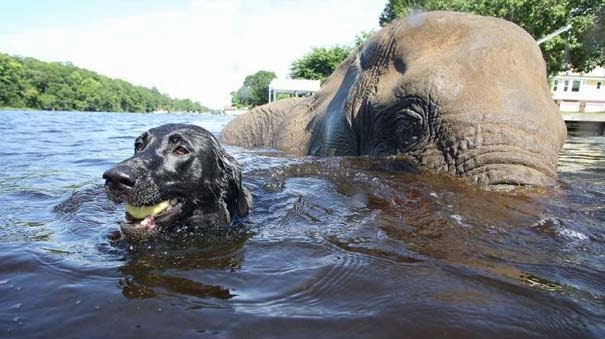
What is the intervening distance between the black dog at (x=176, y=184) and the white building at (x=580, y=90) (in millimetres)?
66432

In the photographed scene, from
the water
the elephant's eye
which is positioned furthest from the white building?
the water

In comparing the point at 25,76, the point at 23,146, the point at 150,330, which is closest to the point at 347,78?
the point at 150,330

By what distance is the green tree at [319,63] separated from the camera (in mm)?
45688

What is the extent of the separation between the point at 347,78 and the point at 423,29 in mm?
1618

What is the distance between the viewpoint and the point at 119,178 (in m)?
3.19

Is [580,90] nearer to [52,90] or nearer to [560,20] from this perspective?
[560,20]

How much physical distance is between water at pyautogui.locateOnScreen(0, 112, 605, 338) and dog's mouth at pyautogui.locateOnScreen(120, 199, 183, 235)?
156 mm

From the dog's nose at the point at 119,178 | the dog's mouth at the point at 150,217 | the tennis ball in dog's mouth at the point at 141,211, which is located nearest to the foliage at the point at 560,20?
the dog's mouth at the point at 150,217

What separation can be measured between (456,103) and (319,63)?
4454cm

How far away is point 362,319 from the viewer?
6.50ft

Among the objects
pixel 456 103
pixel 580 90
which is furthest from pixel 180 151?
pixel 580 90

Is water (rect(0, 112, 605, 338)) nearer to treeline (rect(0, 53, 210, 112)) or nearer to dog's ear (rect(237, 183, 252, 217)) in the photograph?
dog's ear (rect(237, 183, 252, 217))

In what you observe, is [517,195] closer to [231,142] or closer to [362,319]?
[362,319]

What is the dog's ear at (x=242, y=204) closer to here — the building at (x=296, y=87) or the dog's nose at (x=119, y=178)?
the dog's nose at (x=119, y=178)
